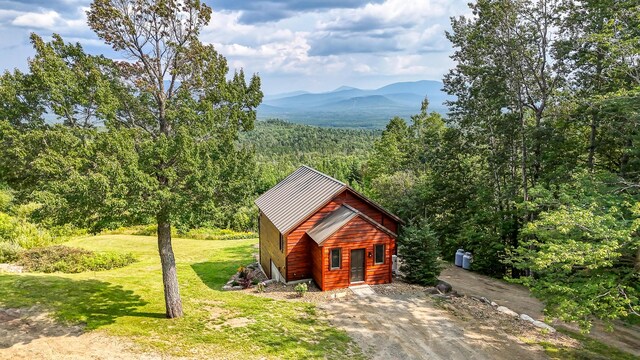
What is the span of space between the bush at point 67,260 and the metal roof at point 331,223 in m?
12.3

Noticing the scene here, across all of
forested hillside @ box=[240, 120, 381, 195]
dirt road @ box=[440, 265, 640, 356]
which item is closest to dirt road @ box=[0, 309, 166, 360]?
dirt road @ box=[440, 265, 640, 356]

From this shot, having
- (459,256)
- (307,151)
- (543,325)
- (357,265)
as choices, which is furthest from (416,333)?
(307,151)

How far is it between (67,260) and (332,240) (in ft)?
50.3

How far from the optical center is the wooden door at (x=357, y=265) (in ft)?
59.3

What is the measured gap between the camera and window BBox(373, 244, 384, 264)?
60.4 ft

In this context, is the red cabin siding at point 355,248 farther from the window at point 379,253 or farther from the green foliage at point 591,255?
the green foliage at point 591,255

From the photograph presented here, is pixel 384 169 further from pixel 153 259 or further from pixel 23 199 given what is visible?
pixel 23 199

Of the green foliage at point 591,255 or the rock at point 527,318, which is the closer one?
the green foliage at point 591,255

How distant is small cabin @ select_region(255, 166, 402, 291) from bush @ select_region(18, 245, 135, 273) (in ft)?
31.8

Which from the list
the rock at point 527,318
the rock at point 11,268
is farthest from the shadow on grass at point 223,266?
the rock at point 527,318

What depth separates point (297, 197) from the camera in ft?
69.2

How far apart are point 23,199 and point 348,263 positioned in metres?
13.2

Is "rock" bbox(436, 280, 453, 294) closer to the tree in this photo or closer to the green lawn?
the green lawn

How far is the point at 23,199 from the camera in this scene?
11.8 m
